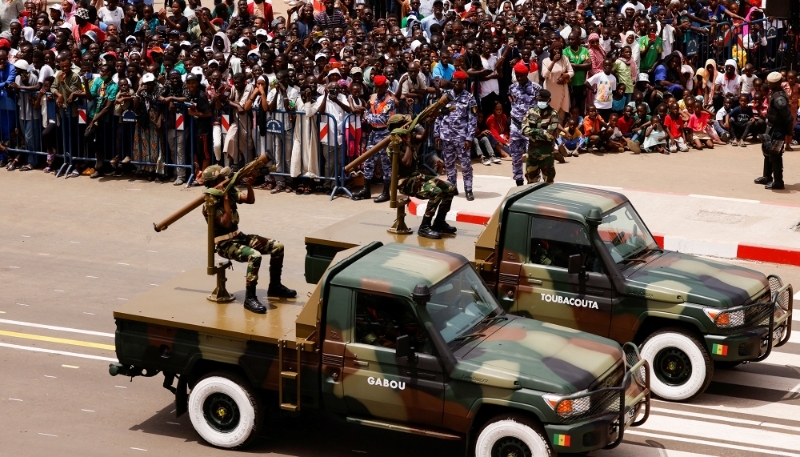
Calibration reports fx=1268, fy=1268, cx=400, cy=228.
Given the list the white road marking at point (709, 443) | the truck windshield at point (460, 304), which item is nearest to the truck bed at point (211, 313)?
the truck windshield at point (460, 304)

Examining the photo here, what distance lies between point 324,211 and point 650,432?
8.98 metres

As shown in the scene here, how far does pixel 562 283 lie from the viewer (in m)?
12.0

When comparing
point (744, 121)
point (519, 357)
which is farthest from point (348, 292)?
point (744, 121)

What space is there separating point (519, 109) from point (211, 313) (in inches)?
402

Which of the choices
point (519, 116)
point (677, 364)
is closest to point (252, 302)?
point (677, 364)

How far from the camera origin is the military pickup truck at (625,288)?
11664 mm

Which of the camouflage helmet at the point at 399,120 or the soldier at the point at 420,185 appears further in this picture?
the camouflage helmet at the point at 399,120

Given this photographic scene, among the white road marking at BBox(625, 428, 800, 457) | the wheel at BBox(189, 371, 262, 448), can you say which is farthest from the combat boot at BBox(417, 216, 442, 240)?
the wheel at BBox(189, 371, 262, 448)

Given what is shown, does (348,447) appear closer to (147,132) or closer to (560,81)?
(147,132)

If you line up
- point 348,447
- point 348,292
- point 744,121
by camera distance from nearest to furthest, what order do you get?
point 348,292
point 348,447
point 744,121

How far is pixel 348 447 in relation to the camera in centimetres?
1077

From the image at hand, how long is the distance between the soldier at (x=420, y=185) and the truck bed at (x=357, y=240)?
16 centimetres

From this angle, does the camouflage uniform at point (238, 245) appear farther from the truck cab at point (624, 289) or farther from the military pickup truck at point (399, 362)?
the truck cab at point (624, 289)

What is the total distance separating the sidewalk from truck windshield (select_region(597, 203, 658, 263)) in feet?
14.3
